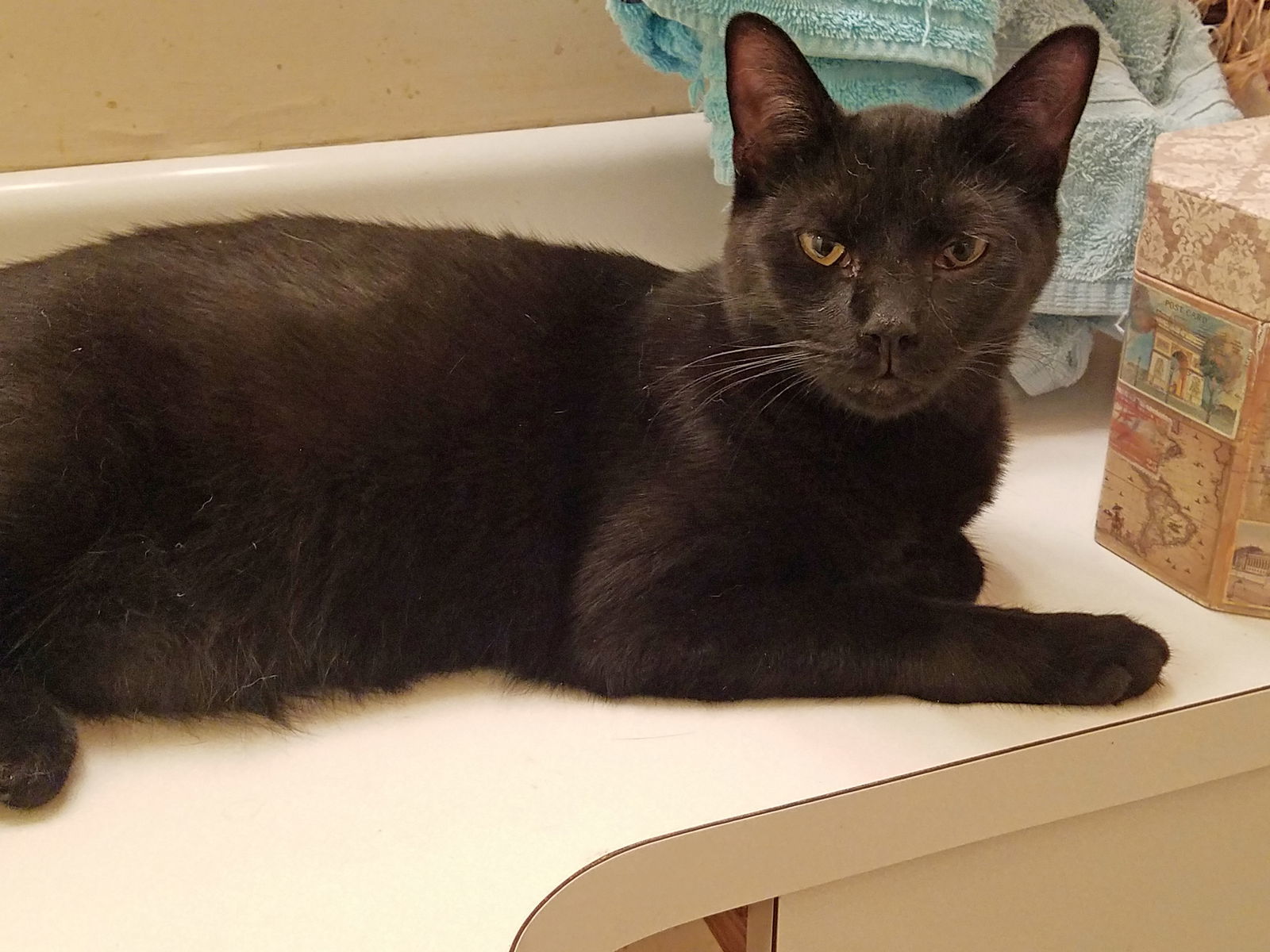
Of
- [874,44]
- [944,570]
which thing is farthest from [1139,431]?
[874,44]

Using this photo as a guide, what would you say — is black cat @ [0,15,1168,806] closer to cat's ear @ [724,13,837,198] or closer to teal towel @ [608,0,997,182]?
cat's ear @ [724,13,837,198]

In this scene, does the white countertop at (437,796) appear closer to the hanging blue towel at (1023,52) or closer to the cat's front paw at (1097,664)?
the cat's front paw at (1097,664)

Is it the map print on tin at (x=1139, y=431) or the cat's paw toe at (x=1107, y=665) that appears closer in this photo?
the cat's paw toe at (x=1107, y=665)

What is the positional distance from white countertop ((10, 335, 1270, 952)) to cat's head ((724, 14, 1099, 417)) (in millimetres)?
250

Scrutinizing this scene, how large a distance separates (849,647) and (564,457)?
0.27 metres

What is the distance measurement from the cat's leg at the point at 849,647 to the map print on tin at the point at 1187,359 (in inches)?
7.1

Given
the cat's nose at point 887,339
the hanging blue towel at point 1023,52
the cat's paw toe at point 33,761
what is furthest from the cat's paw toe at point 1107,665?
the cat's paw toe at point 33,761

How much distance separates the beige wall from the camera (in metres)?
1.30

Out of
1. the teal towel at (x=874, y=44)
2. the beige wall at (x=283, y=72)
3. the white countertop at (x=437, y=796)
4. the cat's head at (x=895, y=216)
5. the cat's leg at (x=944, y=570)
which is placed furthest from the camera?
the beige wall at (x=283, y=72)

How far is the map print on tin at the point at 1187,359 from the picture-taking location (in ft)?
2.62

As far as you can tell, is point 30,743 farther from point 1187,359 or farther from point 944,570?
point 1187,359

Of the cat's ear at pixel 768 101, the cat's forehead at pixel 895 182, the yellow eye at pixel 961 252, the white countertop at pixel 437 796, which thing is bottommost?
the white countertop at pixel 437 796

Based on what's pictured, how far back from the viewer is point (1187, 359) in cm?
84

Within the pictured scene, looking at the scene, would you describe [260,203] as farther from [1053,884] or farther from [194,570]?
[1053,884]
